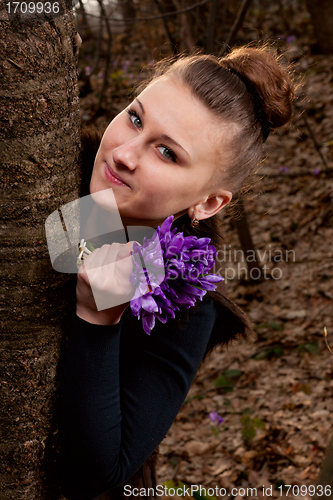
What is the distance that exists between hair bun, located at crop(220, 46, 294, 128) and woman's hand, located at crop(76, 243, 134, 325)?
2.56 feet

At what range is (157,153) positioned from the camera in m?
1.14

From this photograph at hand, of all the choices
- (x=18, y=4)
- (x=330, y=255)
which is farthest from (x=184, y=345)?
(x=330, y=255)

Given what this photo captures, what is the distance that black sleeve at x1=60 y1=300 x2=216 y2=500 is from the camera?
1.01 meters

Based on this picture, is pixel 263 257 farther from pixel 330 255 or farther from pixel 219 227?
pixel 219 227

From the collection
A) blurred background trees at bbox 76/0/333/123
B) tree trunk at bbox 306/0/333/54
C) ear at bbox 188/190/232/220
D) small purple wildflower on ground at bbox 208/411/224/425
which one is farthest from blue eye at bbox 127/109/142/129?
tree trunk at bbox 306/0/333/54

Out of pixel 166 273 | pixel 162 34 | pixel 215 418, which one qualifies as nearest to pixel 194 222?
pixel 166 273

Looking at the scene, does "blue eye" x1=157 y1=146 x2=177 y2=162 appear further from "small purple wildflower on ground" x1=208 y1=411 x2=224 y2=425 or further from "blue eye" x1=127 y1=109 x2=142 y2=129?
"small purple wildflower on ground" x1=208 y1=411 x2=224 y2=425

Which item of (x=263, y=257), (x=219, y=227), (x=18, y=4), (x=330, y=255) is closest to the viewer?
(x=18, y=4)

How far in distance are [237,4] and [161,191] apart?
717cm

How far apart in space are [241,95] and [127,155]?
0.49m

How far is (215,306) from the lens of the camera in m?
1.44

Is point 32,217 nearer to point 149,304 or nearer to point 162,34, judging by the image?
point 149,304

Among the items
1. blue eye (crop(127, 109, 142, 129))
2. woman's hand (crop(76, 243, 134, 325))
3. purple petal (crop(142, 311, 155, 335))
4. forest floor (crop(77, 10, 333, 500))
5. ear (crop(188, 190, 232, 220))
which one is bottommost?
forest floor (crop(77, 10, 333, 500))

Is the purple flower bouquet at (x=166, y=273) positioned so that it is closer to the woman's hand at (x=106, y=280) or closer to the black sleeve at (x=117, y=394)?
the woman's hand at (x=106, y=280)
